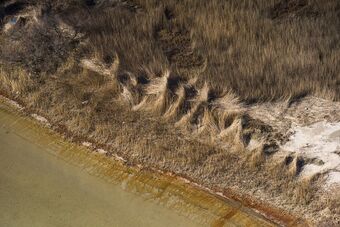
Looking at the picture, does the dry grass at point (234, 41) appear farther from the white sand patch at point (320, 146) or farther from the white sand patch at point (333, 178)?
the white sand patch at point (333, 178)

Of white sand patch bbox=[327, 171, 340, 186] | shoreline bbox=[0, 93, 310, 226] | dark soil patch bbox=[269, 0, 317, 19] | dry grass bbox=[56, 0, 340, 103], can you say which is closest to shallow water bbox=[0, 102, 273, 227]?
shoreline bbox=[0, 93, 310, 226]

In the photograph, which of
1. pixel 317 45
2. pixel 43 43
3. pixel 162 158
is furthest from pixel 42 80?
pixel 317 45

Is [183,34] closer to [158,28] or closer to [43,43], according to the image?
[158,28]

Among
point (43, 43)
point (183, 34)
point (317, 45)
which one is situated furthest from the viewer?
point (43, 43)

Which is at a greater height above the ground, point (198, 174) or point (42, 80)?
point (42, 80)

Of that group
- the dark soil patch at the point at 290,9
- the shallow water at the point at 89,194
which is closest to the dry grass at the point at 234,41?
the dark soil patch at the point at 290,9

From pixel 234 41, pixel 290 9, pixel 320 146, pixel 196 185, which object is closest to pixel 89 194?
pixel 196 185
